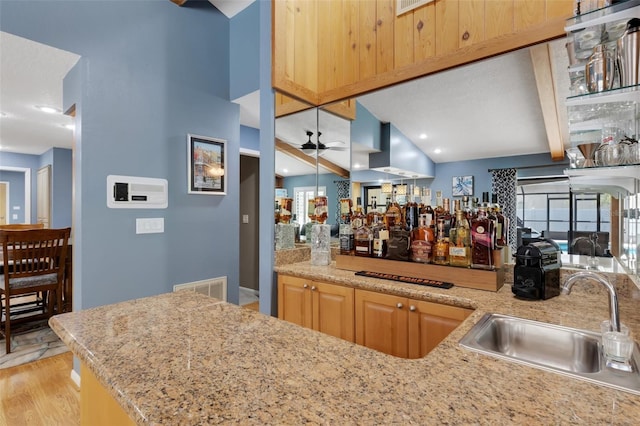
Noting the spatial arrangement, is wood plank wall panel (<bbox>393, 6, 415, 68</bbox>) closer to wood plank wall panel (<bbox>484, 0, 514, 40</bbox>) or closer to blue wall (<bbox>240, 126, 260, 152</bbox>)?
wood plank wall panel (<bbox>484, 0, 514, 40</bbox>)

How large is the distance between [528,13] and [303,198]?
5.29 ft

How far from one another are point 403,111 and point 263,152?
96cm

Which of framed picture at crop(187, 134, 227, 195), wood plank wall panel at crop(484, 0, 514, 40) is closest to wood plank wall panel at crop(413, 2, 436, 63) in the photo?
wood plank wall panel at crop(484, 0, 514, 40)

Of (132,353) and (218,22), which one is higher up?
(218,22)

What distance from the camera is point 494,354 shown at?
0.83 metres

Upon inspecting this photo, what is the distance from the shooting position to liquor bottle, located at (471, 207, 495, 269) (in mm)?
1556

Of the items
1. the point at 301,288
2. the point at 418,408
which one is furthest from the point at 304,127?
the point at 418,408

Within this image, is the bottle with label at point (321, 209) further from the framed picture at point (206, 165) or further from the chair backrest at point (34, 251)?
the chair backrest at point (34, 251)

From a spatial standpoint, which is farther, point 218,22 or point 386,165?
point 218,22

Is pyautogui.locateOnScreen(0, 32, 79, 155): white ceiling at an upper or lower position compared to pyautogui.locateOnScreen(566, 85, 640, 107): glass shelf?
upper

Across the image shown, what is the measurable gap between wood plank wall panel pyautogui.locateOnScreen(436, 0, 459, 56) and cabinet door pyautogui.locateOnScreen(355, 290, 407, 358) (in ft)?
4.43

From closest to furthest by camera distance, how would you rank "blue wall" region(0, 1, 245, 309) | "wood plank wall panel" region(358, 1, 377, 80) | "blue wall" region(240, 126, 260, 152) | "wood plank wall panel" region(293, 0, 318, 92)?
"wood plank wall panel" region(358, 1, 377, 80) < "wood plank wall panel" region(293, 0, 318, 92) < "blue wall" region(0, 1, 245, 309) < "blue wall" region(240, 126, 260, 152)

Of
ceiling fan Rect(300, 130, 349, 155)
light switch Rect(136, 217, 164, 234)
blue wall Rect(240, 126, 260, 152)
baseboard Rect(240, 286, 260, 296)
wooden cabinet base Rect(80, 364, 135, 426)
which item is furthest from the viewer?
baseboard Rect(240, 286, 260, 296)

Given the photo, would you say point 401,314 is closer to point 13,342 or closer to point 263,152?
point 263,152
